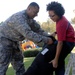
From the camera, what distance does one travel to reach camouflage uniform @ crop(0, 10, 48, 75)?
459 centimetres

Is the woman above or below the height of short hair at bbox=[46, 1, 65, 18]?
below

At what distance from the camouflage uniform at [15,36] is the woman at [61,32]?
0.55 meters

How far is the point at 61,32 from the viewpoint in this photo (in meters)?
3.87

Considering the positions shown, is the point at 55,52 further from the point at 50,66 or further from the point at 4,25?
the point at 4,25

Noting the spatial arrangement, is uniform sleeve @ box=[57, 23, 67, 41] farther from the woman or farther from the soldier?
the soldier

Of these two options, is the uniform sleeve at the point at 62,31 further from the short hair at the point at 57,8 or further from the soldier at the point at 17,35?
the soldier at the point at 17,35

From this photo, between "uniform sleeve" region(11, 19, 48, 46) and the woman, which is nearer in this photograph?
the woman

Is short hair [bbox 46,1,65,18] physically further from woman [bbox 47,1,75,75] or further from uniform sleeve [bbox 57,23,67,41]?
uniform sleeve [bbox 57,23,67,41]

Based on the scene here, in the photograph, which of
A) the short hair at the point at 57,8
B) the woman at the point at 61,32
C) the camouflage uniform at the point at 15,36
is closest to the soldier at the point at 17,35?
the camouflage uniform at the point at 15,36

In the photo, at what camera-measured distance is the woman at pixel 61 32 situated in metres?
3.89

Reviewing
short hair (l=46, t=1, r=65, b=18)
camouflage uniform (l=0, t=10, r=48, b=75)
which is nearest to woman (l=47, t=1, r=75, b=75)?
short hair (l=46, t=1, r=65, b=18)

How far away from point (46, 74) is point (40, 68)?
0.43 feet

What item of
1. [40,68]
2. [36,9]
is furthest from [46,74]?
[36,9]

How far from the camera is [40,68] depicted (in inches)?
160
